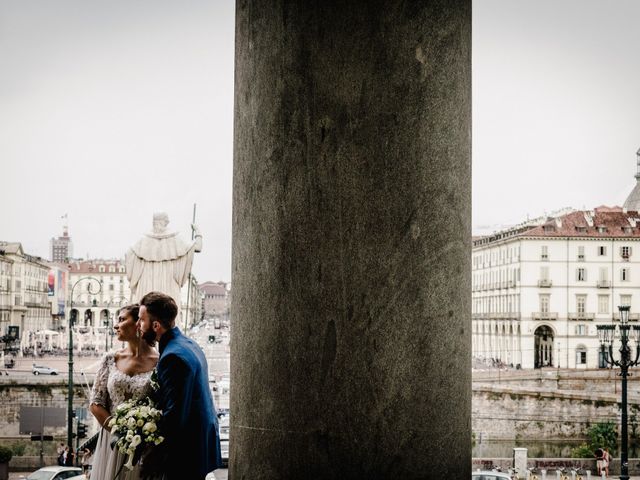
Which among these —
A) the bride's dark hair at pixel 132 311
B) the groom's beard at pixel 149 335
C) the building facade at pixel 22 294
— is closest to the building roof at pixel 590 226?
the building facade at pixel 22 294

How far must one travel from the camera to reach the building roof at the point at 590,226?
202 feet

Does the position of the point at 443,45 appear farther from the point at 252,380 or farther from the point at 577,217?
the point at 577,217

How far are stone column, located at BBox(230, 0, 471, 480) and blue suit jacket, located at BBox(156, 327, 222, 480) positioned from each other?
0.83 metres

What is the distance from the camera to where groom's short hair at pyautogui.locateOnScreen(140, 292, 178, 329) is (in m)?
2.92

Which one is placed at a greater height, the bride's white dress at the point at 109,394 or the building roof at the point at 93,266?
the building roof at the point at 93,266

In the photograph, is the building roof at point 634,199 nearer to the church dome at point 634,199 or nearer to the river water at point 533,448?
the church dome at point 634,199

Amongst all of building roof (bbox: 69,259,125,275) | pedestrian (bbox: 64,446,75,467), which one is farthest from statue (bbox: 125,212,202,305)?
building roof (bbox: 69,259,125,275)

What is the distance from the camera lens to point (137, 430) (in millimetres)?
2752

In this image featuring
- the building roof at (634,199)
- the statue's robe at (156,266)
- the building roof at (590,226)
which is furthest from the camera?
the building roof at (634,199)

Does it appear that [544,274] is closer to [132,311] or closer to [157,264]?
[157,264]

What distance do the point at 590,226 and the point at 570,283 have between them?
3647 mm

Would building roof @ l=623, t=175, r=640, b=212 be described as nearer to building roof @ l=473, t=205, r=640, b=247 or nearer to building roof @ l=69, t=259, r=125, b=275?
building roof @ l=473, t=205, r=640, b=247

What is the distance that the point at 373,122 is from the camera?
1.76 m

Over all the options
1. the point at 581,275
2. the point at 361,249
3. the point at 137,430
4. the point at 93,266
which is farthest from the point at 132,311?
the point at 93,266
